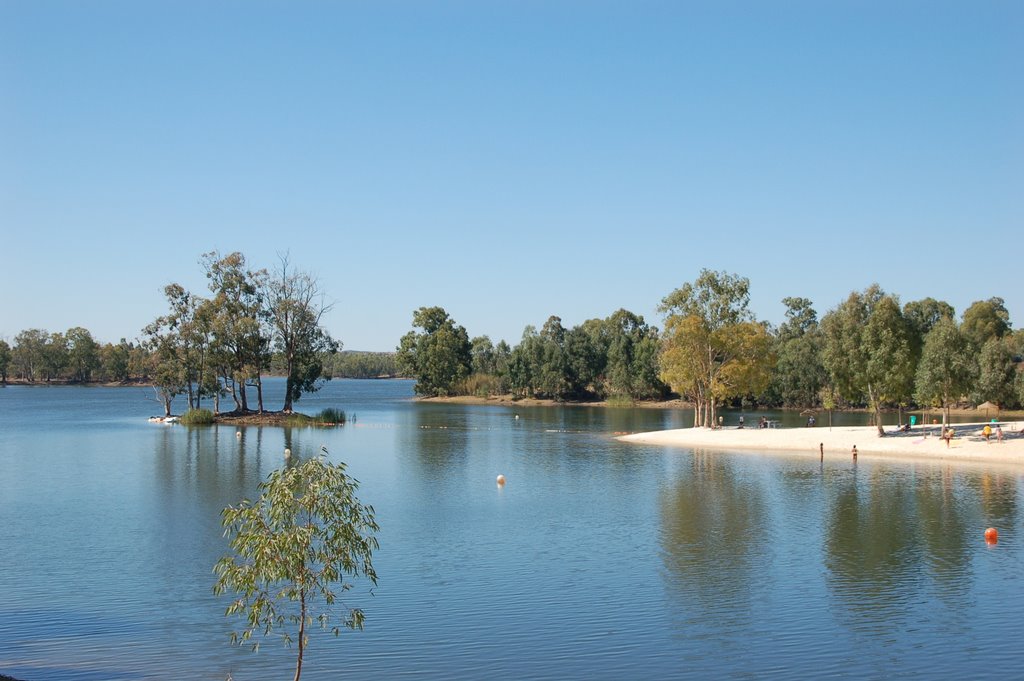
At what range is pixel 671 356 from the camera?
84.2 meters

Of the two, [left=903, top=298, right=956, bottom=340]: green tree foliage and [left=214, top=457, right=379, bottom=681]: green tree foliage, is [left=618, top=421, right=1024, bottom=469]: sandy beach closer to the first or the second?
[left=214, top=457, right=379, bottom=681]: green tree foliage

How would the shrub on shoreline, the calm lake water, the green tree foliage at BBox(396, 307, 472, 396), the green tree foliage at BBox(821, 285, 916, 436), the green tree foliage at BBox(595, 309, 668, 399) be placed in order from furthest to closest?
1. the green tree foliage at BBox(396, 307, 472, 396)
2. the green tree foliage at BBox(595, 309, 668, 399)
3. the shrub on shoreline
4. the green tree foliage at BBox(821, 285, 916, 436)
5. the calm lake water

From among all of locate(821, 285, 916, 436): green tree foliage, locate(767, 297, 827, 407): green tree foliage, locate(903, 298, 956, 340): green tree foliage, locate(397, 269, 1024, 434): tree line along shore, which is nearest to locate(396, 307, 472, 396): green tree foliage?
locate(397, 269, 1024, 434): tree line along shore

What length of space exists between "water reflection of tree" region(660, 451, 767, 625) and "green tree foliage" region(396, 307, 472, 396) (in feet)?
383

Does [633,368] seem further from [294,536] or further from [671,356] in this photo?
[294,536]

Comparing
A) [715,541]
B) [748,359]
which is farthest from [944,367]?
[715,541]

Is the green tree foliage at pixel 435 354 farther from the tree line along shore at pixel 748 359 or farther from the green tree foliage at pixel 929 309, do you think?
the green tree foliage at pixel 929 309

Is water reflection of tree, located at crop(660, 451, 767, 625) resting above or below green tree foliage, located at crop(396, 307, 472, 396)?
below

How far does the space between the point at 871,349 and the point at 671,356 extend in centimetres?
1937

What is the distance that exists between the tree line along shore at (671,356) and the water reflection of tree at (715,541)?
76.8 ft

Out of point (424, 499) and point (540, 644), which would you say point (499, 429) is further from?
point (540, 644)

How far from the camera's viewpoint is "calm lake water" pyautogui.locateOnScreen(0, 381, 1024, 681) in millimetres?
21484

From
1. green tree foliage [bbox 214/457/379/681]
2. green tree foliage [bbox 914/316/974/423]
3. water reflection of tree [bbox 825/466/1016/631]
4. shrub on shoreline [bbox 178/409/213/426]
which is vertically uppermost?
green tree foliage [bbox 914/316/974/423]

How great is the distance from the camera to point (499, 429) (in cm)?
9606
